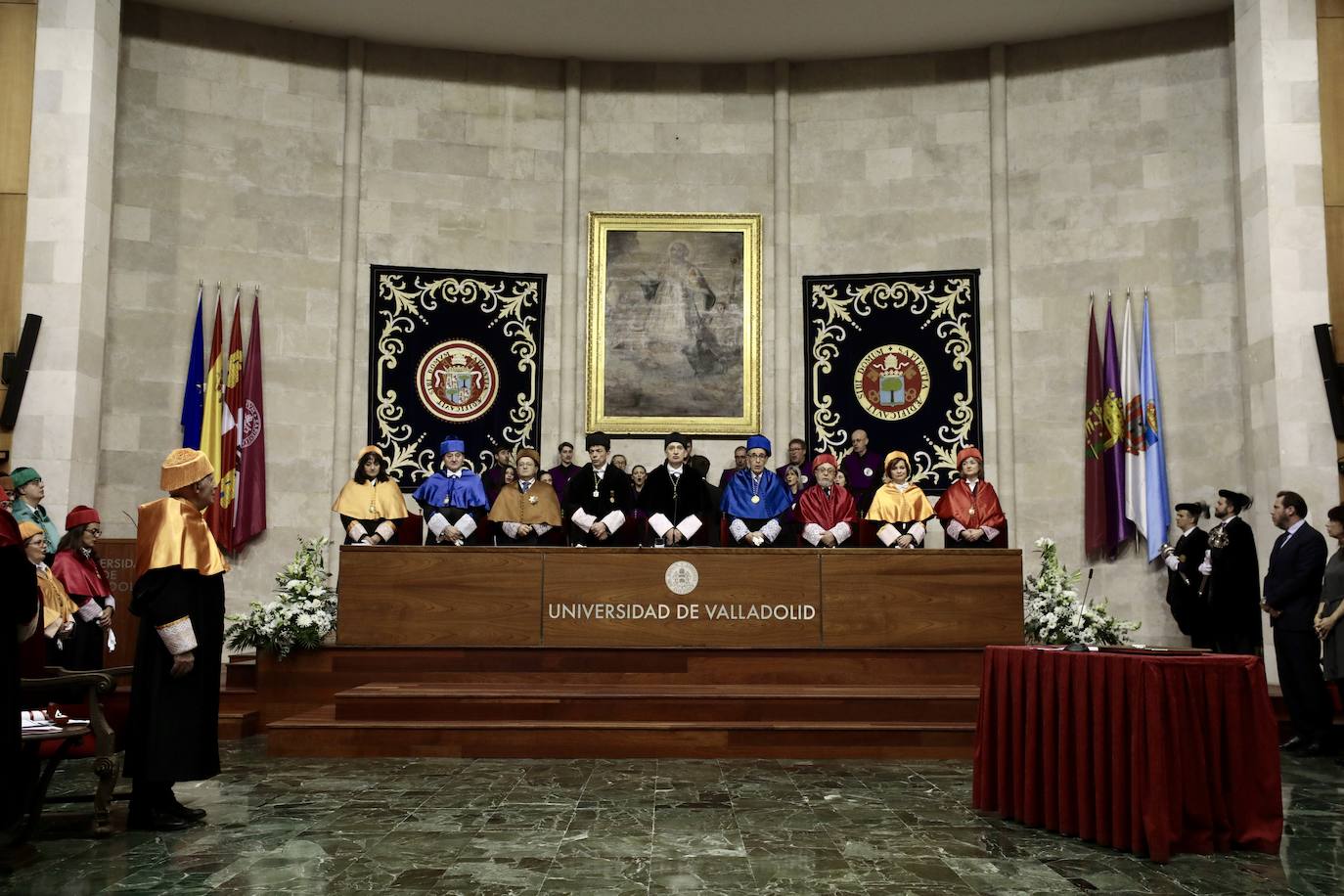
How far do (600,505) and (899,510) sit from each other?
2.40m

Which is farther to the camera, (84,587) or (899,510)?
(899,510)

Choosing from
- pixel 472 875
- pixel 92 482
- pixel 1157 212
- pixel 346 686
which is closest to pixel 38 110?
pixel 92 482

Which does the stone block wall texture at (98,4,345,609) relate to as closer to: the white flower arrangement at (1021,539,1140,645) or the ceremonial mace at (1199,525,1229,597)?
the white flower arrangement at (1021,539,1140,645)

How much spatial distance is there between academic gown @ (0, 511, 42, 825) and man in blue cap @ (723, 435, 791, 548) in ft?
18.4

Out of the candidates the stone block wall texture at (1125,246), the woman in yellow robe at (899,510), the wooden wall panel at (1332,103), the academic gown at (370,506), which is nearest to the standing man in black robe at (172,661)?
the academic gown at (370,506)

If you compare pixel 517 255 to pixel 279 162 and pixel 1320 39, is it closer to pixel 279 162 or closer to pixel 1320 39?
pixel 279 162

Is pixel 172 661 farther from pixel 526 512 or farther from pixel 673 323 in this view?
pixel 673 323

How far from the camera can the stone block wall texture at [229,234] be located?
11727 mm

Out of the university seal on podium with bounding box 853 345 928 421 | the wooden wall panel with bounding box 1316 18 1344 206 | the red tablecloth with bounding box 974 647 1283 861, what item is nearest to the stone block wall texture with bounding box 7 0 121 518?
the university seal on podium with bounding box 853 345 928 421

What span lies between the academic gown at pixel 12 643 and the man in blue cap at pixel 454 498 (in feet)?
16.1

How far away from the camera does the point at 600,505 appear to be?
9484mm

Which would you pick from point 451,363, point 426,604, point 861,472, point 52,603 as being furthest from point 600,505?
point 52,603

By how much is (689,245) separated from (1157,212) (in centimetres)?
496

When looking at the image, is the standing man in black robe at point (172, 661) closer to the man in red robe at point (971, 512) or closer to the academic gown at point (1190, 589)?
the man in red robe at point (971, 512)
